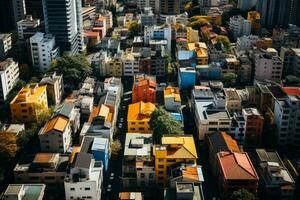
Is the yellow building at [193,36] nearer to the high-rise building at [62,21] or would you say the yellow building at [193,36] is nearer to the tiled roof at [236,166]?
the high-rise building at [62,21]

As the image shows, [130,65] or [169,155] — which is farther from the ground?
[130,65]

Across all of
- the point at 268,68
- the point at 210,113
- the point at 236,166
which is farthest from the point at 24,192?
the point at 268,68

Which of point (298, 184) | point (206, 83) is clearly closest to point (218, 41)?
point (206, 83)

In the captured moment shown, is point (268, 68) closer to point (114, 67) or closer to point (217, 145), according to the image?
point (114, 67)

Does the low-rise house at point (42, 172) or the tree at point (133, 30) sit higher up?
the tree at point (133, 30)

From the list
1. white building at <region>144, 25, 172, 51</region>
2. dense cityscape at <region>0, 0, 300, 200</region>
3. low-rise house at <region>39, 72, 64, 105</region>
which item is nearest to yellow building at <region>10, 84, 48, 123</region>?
dense cityscape at <region>0, 0, 300, 200</region>

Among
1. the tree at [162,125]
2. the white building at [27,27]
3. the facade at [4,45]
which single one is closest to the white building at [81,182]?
the tree at [162,125]

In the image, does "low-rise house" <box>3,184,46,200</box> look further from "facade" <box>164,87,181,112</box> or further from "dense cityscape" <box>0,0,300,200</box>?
"facade" <box>164,87,181,112</box>
